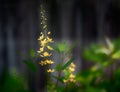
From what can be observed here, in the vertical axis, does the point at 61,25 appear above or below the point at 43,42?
above

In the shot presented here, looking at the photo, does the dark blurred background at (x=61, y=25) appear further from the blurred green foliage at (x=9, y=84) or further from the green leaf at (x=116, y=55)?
the blurred green foliage at (x=9, y=84)

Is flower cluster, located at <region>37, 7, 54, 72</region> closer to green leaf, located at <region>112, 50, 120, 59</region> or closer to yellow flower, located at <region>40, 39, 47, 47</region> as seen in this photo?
yellow flower, located at <region>40, 39, 47, 47</region>

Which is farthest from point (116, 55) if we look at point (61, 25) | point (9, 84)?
point (9, 84)

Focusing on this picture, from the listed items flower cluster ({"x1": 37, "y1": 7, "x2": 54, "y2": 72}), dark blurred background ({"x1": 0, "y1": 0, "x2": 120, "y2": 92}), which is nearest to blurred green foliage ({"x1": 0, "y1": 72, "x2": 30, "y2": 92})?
flower cluster ({"x1": 37, "y1": 7, "x2": 54, "y2": 72})

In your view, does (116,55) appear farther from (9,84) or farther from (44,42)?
(9,84)

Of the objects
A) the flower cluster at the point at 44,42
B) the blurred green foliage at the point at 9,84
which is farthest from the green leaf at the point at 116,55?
the blurred green foliage at the point at 9,84

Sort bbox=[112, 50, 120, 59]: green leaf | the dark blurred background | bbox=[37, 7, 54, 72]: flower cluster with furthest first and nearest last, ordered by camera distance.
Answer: the dark blurred background, bbox=[112, 50, 120, 59]: green leaf, bbox=[37, 7, 54, 72]: flower cluster

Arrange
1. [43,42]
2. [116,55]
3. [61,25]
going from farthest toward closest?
[61,25], [116,55], [43,42]

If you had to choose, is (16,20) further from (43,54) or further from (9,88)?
(9,88)

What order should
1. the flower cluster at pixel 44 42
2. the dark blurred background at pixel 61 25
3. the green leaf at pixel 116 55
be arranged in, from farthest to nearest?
the dark blurred background at pixel 61 25 < the green leaf at pixel 116 55 < the flower cluster at pixel 44 42
